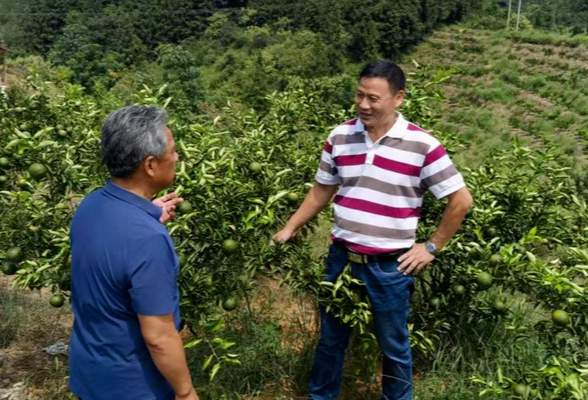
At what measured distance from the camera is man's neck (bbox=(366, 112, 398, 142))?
7.97 feet

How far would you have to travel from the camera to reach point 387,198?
2.40 metres

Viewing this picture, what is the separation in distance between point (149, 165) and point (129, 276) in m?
0.33

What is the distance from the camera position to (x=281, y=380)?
3062mm

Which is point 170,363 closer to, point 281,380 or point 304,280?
point 304,280

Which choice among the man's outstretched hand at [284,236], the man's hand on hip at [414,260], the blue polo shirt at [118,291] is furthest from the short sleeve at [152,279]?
the man's hand on hip at [414,260]

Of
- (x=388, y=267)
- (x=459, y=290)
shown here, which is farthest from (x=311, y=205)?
(x=459, y=290)

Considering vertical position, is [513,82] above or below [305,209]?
below

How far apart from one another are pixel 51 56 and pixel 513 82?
113 feet

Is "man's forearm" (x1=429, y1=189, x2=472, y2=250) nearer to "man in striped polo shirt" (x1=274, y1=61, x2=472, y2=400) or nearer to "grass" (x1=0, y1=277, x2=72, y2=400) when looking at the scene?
"man in striped polo shirt" (x1=274, y1=61, x2=472, y2=400)

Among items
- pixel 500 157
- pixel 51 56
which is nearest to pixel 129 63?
pixel 51 56

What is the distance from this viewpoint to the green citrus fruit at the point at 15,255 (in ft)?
8.96

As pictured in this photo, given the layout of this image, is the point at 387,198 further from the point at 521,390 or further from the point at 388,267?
the point at 521,390

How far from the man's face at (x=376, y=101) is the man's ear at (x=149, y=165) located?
3.16 feet

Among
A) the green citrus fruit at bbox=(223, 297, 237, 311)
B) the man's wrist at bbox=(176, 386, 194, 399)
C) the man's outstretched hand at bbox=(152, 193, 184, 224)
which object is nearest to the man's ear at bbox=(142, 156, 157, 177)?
the man's outstretched hand at bbox=(152, 193, 184, 224)
